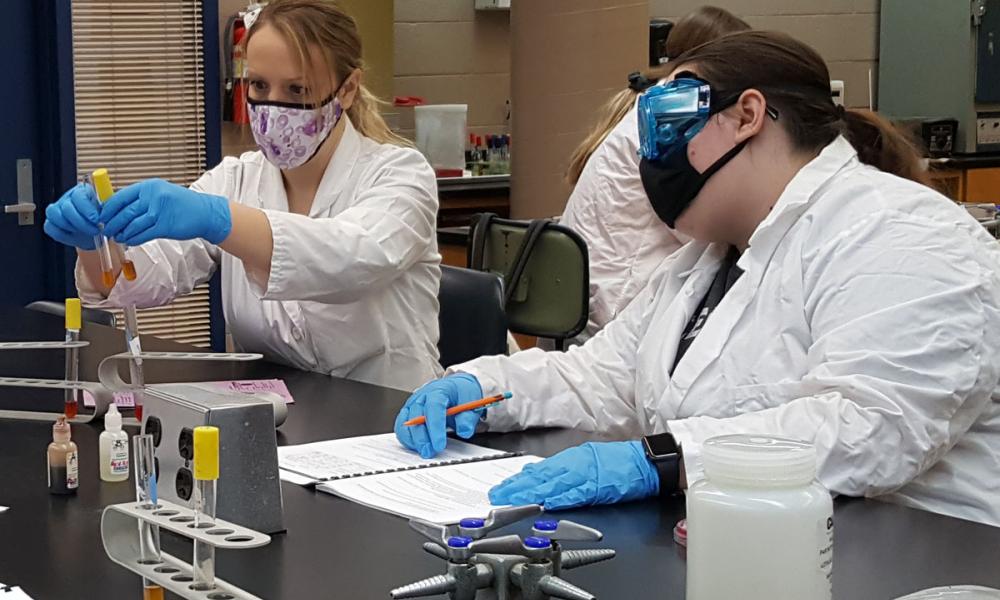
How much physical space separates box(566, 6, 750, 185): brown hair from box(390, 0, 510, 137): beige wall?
208 centimetres

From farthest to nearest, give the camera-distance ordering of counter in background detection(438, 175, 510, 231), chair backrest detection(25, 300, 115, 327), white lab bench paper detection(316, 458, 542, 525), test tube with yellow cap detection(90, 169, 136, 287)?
counter in background detection(438, 175, 510, 231) < chair backrest detection(25, 300, 115, 327) < test tube with yellow cap detection(90, 169, 136, 287) < white lab bench paper detection(316, 458, 542, 525)

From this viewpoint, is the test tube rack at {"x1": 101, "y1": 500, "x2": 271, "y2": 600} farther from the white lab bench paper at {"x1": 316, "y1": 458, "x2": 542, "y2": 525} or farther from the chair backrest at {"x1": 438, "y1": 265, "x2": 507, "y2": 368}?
the chair backrest at {"x1": 438, "y1": 265, "x2": 507, "y2": 368}

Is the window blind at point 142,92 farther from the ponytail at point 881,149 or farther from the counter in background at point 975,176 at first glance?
the counter in background at point 975,176

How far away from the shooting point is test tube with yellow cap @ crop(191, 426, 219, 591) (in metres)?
1.00

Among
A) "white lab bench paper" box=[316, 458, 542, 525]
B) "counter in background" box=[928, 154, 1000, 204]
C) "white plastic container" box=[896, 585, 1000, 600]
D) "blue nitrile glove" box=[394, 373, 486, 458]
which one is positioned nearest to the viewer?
"white plastic container" box=[896, 585, 1000, 600]

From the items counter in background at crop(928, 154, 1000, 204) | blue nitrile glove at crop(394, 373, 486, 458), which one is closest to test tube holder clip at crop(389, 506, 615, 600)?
blue nitrile glove at crop(394, 373, 486, 458)

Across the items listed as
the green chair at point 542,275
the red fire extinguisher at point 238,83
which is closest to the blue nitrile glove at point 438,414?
the green chair at point 542,275

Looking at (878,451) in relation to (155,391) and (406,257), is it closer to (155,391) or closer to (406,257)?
(155,391)

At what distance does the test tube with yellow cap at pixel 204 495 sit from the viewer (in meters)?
1.00

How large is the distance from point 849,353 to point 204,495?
2.51 feet

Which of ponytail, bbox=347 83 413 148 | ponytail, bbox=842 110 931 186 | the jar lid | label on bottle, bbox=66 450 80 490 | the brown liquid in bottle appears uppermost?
ponytail, bbox=347 83 413 148

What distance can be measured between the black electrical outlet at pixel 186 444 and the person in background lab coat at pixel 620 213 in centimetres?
227

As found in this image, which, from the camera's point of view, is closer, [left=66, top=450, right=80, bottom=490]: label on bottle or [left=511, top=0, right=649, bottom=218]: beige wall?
[left=66, top=450, right=80, bottom=490]: label on bottle

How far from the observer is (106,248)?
2.11 m
